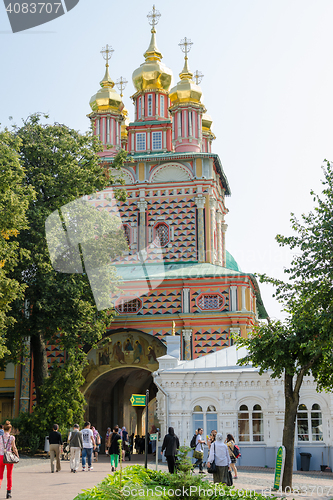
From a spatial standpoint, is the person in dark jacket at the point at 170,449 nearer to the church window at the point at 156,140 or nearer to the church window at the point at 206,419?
the church window at the point at 206,419

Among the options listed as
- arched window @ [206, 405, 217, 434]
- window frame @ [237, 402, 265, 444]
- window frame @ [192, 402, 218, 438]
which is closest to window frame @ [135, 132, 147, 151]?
window frame @ [192, 402, 218, 438]

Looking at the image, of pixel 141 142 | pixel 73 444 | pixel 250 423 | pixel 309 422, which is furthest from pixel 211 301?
pixel 73 444

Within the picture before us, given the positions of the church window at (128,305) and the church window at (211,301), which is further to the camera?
the church window at (128,305)

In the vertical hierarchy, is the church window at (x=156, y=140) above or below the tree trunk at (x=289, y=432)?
above

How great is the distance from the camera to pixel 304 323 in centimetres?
1174

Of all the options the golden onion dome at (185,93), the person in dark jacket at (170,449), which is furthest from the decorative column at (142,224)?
the person in dark jacket at (170,449)

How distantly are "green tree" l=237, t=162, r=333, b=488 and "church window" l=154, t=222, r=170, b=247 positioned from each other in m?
16.2

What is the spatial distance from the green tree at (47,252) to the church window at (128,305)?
9.39 ft

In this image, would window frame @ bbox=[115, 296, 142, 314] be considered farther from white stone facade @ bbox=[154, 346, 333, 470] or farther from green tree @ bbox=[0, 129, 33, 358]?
green tree @ bbox=[0, 129, 33, 358]

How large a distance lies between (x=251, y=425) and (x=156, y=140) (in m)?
16.4

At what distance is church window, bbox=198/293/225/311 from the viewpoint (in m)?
25.7

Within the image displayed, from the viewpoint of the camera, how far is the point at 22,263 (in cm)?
2041

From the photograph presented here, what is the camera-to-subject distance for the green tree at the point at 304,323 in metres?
11.4

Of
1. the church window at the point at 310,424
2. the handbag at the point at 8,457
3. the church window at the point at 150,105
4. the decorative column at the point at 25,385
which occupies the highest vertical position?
the church window at the point at 150,105
